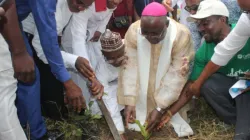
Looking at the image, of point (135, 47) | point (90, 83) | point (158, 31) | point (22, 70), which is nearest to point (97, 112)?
point (90, 83)

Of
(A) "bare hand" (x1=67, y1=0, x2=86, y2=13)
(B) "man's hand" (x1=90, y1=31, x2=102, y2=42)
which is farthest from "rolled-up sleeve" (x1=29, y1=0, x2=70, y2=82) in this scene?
(B) "man's hand" (x1=90, y1=31, x2=102, y2=42)

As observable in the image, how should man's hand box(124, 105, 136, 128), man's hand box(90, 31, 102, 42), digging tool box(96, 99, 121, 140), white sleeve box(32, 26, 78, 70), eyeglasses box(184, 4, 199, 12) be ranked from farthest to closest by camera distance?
eyeglasses box(184, 4, 199, 12)
man's hand box(90, 31, 102, 42)
man's hand box(124, 105, 136, 128)
digging tool box(96, 99, 121, 140)
white sleeve box(32, 26, 78, 70)

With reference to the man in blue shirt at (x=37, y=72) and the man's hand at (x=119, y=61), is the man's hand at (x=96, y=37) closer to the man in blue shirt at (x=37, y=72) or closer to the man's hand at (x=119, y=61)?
the man's hand at (x=119, y=61)

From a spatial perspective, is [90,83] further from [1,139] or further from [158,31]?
[1,139]

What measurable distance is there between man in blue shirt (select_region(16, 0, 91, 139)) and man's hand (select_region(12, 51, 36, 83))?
0.70ft

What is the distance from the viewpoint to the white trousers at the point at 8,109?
8.20 feet

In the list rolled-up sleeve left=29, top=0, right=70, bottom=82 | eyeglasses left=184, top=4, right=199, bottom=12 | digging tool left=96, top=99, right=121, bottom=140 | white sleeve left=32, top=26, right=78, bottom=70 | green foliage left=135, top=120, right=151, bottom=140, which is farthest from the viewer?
eyeglasses left=184, top=4, right=199, bottom=12

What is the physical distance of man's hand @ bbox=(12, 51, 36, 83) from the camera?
2.62 m

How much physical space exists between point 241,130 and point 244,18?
972mm

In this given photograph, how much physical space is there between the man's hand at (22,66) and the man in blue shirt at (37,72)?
0.70 ft

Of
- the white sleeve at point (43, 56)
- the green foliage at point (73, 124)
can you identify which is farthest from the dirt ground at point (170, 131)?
the white sleeve at point (43, 56)

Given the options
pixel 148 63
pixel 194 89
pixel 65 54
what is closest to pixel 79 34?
pixel 65 54

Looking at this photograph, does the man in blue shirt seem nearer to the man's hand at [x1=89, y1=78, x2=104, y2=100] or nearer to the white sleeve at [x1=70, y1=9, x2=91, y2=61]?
the man's hand at [x1=89, y1=78, x2=104, y2=100]

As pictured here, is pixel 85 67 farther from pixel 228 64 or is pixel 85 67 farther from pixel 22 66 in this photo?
pixel 228 64
